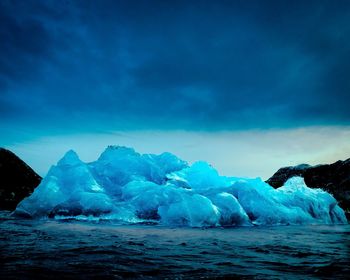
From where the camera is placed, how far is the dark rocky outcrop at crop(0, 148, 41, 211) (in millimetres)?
23522

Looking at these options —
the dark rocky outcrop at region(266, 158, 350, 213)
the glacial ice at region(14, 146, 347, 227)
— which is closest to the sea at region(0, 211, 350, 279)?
the glacial ice at region(14, 146, 347, 227)

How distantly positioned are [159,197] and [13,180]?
54.4 ft

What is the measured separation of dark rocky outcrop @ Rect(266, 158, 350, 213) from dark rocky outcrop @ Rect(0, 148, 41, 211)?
76.8ft

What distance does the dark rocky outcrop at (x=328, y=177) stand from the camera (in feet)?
82.0

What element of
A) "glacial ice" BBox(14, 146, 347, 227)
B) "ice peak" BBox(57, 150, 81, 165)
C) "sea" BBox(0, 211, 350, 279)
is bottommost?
"sea" BBox(0, 211, 350, 279)

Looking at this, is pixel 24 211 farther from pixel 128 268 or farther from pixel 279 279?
pixel 279 279

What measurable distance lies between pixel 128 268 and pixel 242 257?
209 centimetres

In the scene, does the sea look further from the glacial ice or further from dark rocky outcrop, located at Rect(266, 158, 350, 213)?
dark rocky outcrop, located at Rect(266, 158, 350, 213)

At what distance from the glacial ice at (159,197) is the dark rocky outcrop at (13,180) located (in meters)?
10.5

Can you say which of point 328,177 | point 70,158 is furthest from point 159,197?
point 328,177

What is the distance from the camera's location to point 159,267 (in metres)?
4.37

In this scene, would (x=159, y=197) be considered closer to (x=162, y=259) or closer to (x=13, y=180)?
(x=162, y=259)

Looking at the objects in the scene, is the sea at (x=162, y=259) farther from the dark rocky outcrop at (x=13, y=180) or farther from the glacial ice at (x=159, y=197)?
the dark rocky outcrop at (x=13, y=180)

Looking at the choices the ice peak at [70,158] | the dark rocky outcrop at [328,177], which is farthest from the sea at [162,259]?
the dark rocky outcrop at [328,177]
